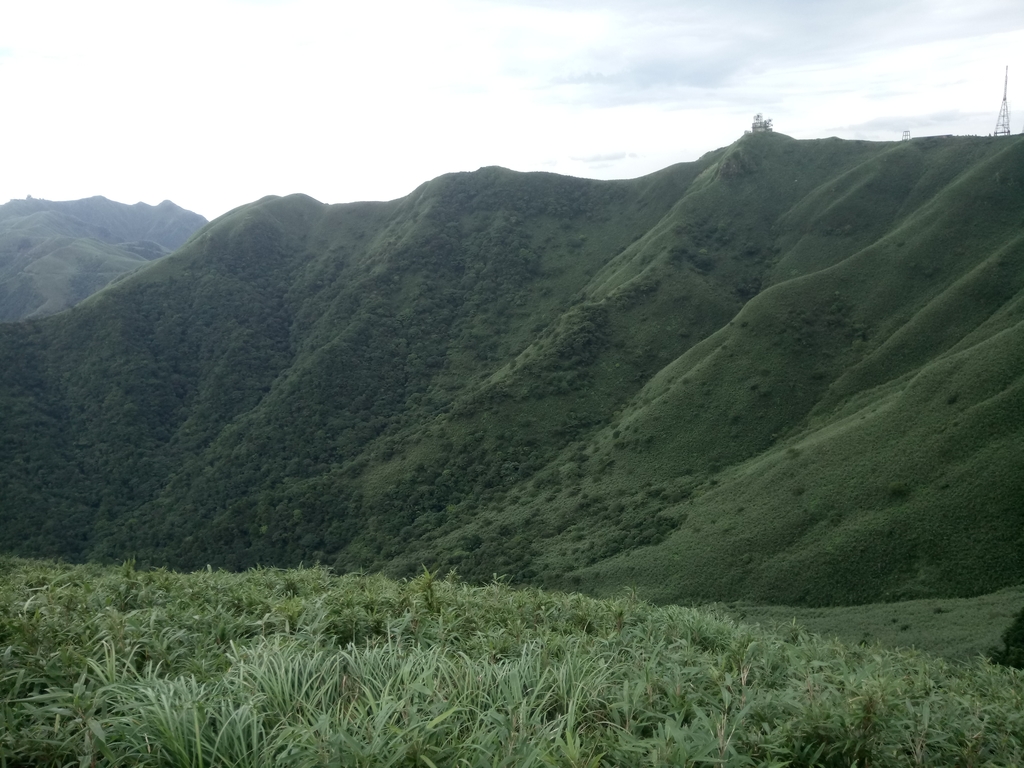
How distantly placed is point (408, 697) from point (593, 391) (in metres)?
70.8

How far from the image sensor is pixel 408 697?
227 inches

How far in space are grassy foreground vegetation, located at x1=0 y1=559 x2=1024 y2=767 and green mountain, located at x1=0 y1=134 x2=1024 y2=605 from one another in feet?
110

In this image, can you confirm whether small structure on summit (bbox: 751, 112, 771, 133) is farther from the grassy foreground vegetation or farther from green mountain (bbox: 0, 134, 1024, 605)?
the grassy foreground vegetation

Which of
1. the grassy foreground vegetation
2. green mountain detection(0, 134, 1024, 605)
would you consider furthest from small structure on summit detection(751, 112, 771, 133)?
the grassy foreground vegetation

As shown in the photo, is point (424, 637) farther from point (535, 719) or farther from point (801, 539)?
point (801, 539)

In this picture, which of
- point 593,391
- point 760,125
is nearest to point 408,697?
point 593,391

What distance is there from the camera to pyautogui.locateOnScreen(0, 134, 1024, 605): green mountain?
41.6 m

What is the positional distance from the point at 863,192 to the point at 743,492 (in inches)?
2551

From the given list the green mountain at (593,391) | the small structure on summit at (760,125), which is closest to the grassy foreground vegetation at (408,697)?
the green mountain at (593,391)

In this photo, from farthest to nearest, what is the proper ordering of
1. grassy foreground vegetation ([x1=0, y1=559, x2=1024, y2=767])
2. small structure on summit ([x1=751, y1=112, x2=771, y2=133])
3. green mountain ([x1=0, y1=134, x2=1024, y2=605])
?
small structure on summit ([x1=751, y1=112, x2=771, y2=133]) < green mountain ([x1=0, y1=134, x2=1024, y2=605]) < grassy foreground vegetation ([x1=0, y1=559, x2=1024, y2=767])

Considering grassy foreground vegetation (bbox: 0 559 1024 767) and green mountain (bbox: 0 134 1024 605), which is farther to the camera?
green mountain (bbox: 0 134 1024 605)

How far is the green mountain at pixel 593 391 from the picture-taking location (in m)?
41.6

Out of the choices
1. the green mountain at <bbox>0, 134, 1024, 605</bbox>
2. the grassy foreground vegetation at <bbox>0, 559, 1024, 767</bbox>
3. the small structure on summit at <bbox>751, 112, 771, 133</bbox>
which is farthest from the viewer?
the small structure on summit at <bbox>751, 112, 771, 133</bbox>

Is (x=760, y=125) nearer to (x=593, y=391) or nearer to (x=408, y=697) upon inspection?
(x=593, y=391)
